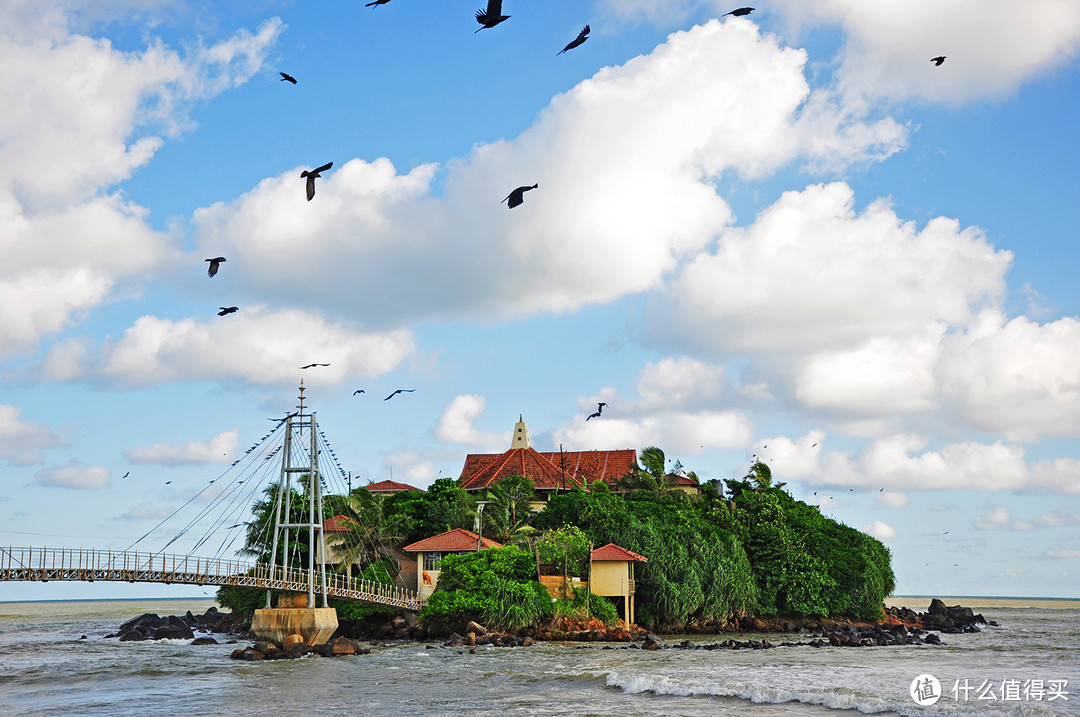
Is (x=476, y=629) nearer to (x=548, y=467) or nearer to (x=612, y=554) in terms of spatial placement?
(x=612, y=554)

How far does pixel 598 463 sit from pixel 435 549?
25.7 meters

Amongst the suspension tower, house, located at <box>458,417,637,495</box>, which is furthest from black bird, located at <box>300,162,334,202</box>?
house, located at <box>458,417,637,495</box>

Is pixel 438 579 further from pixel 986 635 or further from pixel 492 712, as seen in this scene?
pixel 986 635

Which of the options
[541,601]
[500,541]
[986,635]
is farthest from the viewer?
[986,635]

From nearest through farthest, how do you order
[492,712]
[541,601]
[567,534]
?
[492,712]
[541,601]
[567,534]

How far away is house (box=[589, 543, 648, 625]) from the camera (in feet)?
147

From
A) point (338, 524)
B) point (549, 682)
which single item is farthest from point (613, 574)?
point (549, 682)

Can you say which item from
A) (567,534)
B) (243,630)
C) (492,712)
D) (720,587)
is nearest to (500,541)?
(567,534)

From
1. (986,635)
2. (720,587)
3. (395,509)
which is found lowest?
(986,635)

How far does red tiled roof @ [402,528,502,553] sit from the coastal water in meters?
5.80

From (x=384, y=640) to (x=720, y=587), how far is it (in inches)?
664

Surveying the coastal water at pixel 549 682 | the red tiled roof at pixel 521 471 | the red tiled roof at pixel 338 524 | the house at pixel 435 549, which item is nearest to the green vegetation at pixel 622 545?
the red tiled roof at pixel 338 524

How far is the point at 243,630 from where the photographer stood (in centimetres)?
5422

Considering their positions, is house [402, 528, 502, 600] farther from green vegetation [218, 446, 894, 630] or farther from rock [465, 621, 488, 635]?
rock [465, 621, 488, 635]
